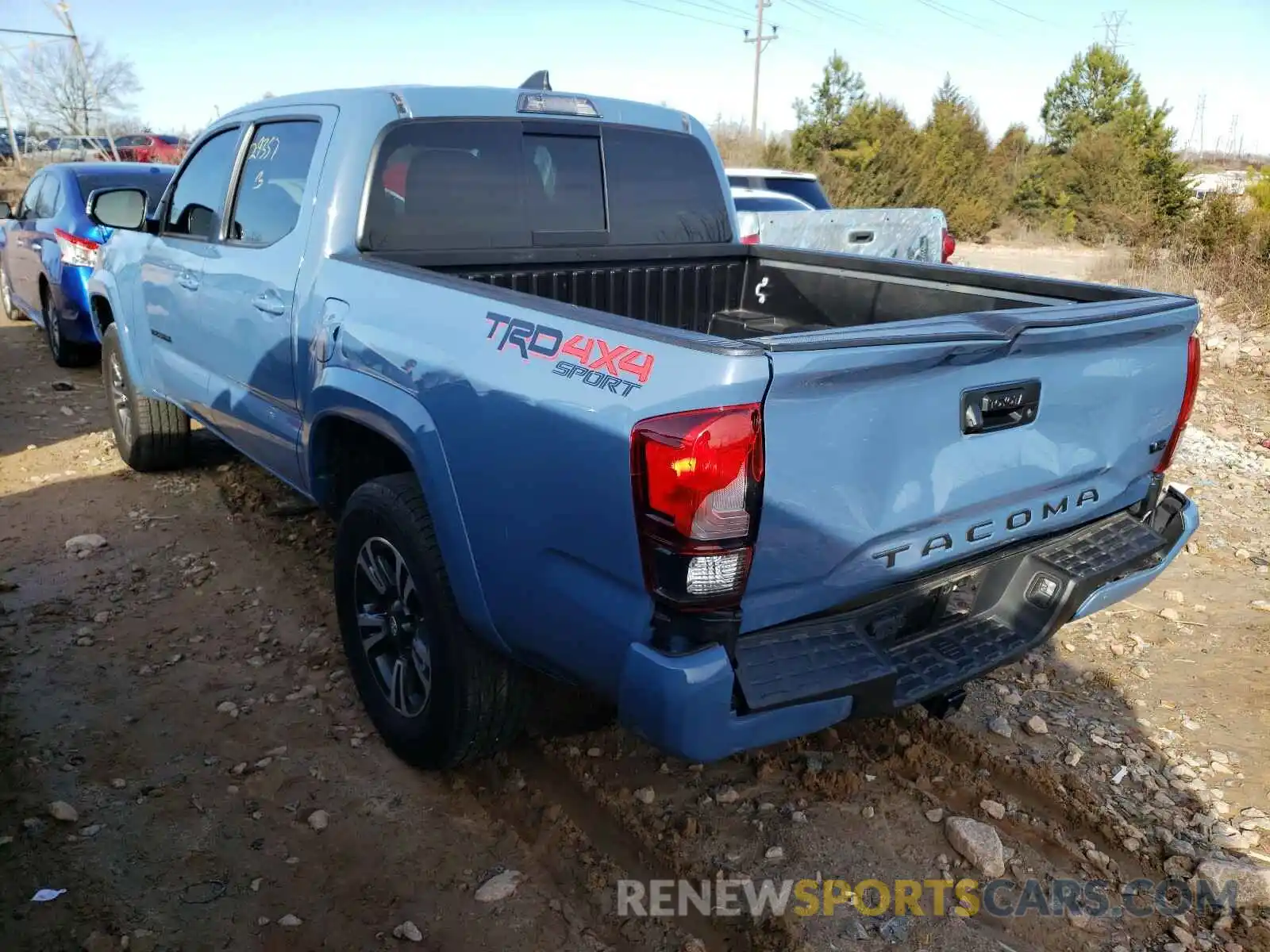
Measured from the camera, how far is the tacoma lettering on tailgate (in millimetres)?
2260

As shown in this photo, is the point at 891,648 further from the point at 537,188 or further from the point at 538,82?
the point at 538,82

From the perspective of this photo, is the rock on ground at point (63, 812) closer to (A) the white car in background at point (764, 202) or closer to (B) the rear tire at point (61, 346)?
(B) the rear tire at point (61, 346)

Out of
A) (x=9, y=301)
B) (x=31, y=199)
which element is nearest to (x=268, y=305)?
(x=31, y=199)

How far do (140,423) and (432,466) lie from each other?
12.0ft

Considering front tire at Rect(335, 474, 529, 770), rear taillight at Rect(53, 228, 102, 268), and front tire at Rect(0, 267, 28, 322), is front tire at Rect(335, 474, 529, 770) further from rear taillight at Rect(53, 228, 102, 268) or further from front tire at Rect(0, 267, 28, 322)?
front tire at Rect(0, 267, 28, 322)

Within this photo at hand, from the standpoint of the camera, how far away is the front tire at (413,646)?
2686 millimetres

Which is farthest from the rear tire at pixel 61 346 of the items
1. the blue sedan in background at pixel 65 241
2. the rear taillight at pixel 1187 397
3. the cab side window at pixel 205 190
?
the rear taillight at pixel 1187 397

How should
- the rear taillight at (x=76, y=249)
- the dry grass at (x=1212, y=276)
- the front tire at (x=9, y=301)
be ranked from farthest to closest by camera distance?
the dry grass at (x=1212, y=276)
the front tire at (x=9, y=301)
the rear taillight at (x=76, y=249)

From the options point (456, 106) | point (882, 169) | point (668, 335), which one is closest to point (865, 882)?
point (668, 335)

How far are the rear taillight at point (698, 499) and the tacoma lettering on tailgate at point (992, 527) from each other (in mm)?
441

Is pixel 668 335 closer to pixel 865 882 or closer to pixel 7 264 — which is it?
pixel 865 882

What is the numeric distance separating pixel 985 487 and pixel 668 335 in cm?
95

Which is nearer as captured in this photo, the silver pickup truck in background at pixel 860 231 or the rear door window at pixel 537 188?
the rear door window at pixel 537 188

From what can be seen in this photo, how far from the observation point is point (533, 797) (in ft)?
9.57
